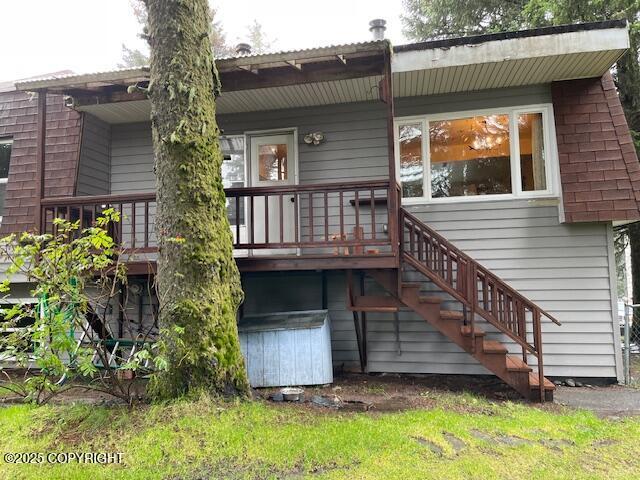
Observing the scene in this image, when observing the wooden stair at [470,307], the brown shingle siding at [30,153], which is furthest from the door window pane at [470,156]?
the brown shingle siding at [30,153]

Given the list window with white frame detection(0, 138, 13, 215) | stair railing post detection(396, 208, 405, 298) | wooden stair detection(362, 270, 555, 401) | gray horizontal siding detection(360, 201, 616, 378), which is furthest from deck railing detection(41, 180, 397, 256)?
window with white frame detection(0, 138, 13, 215)

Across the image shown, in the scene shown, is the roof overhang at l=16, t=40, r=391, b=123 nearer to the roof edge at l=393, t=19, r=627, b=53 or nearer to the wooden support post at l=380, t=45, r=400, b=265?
the wooden support post at l=380, t=45, r=400, b=265

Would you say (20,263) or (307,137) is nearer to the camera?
(20,263)

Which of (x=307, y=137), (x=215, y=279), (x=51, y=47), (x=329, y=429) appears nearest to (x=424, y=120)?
(x=307, y=137)

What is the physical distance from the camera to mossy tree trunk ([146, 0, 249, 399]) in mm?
3629

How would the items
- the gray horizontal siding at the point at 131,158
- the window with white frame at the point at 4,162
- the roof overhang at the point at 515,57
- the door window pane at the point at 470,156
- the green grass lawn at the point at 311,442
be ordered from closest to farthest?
the green grass lawn at the point at 311,442
the roof overhang at the point at 515,57
the door window pane at the point at 470,156
the gray horizontal siding at the point at 131,158
the window with white frame at the point at 4,162

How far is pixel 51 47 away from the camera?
93.0 ft

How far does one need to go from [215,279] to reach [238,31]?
20708 mm

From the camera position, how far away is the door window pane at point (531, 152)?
5.56 m

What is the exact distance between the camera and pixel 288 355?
16.6 feet

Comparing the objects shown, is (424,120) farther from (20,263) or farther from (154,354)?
(20,263)

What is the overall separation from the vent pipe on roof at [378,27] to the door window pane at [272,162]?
6.30 ft

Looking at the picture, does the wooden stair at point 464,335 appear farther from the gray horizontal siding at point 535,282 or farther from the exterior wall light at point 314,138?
the exterior wall light at point 314,138

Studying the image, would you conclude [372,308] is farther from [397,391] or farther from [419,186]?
[419,186]
